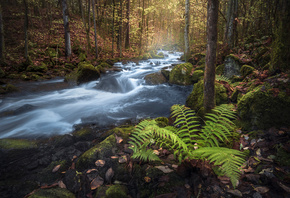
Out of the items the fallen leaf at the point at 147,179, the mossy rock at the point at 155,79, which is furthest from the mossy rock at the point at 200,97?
the mossy rock at the point at 155,79

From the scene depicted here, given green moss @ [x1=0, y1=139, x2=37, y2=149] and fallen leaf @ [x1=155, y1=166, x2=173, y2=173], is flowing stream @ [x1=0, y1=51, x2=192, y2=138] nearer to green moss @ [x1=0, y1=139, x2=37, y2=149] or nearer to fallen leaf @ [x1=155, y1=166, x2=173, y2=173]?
green moss @ [x1=0, y1=139, x2=37, y2=149]

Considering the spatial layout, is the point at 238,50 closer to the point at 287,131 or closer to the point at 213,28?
the point at 213,28

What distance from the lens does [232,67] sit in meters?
7.44

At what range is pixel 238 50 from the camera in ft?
28.7

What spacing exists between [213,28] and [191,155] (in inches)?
118

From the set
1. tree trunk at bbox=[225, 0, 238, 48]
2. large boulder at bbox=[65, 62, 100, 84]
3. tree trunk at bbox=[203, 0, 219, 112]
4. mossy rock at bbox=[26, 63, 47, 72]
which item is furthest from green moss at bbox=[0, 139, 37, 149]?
tree trunk at bbox=[225, 0, 238, 48]

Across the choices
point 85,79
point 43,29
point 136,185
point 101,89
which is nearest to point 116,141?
point 136,185

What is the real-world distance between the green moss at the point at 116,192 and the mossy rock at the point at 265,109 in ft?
10.0

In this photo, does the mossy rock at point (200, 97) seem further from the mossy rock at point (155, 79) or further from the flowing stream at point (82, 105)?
the mossy rock at point (155, 79)

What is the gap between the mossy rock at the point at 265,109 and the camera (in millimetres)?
3086

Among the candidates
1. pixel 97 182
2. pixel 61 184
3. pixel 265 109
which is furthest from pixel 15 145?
pixel 265 109

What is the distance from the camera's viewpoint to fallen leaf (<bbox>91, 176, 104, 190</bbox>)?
236cm

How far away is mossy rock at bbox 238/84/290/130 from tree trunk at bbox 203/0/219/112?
0.83 m

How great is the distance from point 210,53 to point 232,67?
4.49 m
